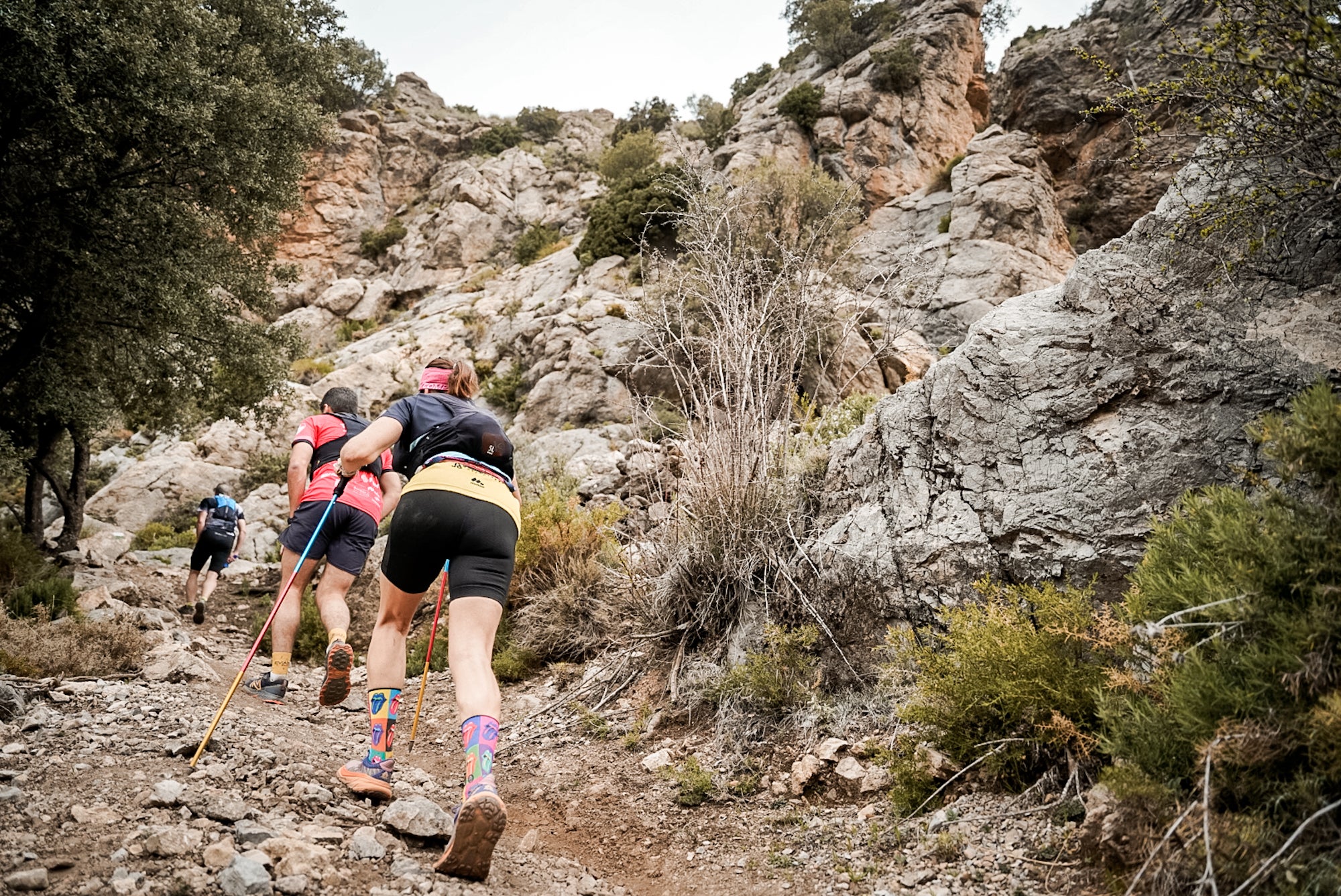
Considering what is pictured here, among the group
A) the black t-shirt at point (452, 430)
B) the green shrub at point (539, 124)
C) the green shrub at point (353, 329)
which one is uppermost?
the green shrub at point (539, 124)

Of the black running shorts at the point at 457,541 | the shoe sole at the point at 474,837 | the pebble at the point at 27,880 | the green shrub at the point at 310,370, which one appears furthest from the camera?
the green shrub at the point at 310,370

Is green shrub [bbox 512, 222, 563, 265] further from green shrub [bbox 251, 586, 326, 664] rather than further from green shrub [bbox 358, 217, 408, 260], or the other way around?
green shrub [bbox 251, 586, 326, 664]

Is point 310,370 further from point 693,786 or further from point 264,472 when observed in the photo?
point 693,786

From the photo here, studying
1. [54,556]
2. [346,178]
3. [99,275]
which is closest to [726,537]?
[99,275]

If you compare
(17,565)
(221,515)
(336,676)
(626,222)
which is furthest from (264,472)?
(336,676)

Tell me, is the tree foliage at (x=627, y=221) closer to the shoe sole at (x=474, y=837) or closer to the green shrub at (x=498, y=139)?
→ the shoe sole at (x=474, y=837)

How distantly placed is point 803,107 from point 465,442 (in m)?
24.7

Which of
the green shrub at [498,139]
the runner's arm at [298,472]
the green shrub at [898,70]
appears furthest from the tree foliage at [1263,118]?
the green shrub at [498,139]

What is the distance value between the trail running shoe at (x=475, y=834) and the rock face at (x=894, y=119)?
21778 mm

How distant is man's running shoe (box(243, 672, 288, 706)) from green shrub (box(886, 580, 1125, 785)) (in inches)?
154

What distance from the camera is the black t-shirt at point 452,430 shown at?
316cm

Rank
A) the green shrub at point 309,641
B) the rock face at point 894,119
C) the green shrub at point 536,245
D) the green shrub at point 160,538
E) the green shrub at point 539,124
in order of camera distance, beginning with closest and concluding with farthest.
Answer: the green shrub at point 309,641, the green shrub at point 160,538, the rock face at point 894,119, the green shrub at point 536,245, the green shrub at point 539,124

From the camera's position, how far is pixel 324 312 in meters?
27.4

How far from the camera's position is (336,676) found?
3.69 m
